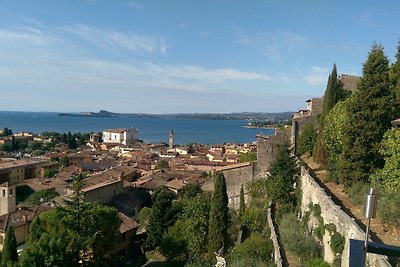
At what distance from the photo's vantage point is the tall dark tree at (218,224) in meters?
23.1

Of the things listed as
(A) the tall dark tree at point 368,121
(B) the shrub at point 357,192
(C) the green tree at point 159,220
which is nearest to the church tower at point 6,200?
(C) the green tree at point 159,220

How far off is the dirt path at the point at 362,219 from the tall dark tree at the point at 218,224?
19.6 ft

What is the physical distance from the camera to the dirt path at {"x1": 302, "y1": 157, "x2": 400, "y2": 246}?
12.2 metres

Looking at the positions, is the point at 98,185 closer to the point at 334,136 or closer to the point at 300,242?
the point at 334,136

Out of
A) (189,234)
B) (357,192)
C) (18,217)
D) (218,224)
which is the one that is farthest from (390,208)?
(18,217)

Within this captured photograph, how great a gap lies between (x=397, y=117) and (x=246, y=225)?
457 inches

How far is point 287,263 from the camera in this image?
15.1 metres

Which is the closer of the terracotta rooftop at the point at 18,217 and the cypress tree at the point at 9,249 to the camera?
the cypress tree at the point at 9,249

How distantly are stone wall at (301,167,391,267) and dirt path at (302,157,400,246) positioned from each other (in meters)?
0.68

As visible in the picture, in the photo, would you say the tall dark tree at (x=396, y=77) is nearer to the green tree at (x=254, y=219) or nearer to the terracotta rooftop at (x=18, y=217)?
the green tree at (x=254, y=219)

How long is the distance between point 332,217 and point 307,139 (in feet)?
56.4

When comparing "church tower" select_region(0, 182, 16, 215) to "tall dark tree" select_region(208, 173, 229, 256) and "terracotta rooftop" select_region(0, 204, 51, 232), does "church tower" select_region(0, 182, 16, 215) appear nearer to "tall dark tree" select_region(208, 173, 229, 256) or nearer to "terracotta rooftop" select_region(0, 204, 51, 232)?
"terracotta rooftop" select_region(0, 204, 51, 232)

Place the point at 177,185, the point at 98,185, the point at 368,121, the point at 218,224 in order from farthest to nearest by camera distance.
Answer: the point at 177,185, the point at 98,185, the point at 218,224, the point at 368,121

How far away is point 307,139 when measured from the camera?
30703 millimetres
